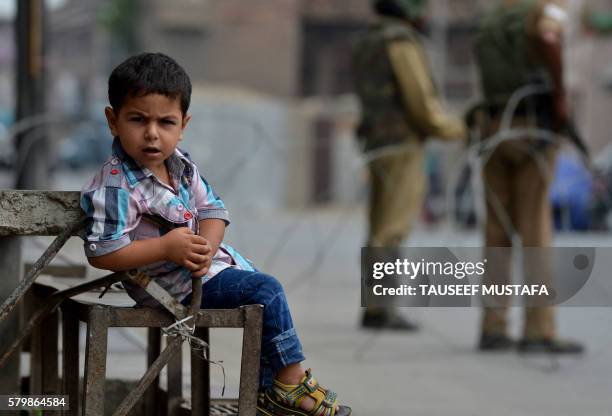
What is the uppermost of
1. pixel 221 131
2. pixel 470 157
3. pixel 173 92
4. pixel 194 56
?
pixel 194 56

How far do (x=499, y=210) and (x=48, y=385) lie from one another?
440cm

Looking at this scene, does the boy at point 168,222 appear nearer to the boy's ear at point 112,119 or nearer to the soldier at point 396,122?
the boy's ear at point 112,119

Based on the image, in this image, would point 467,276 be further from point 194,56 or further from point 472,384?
point 194,56

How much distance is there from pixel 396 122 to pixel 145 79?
567 centimetres

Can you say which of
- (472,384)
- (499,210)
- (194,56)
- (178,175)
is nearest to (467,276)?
(472,384)

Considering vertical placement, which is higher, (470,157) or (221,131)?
(221,131)

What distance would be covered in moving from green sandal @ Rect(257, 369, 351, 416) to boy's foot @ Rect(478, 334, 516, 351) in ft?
14.1

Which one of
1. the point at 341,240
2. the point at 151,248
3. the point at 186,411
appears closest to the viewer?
the point at 151,248

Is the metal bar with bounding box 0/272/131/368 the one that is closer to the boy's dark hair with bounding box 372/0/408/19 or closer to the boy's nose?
the boy's nose

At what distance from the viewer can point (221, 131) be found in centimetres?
2898

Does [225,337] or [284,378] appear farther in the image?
[225,337]

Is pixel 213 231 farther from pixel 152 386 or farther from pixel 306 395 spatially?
pixel 152 386

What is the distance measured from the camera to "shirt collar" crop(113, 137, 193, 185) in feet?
12.2

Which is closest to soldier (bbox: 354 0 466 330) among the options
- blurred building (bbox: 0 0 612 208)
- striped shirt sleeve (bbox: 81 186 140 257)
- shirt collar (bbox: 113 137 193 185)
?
shirt collar (bbox: 113 137 193 185)
